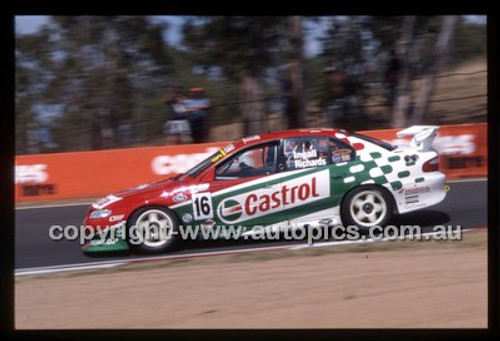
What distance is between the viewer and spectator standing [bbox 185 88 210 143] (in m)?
13.2

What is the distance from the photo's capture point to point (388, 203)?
8.91 metres

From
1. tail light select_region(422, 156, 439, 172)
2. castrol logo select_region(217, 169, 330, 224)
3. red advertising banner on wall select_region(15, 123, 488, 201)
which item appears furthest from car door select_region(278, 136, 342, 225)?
red advertising banner on wall select_region(15, 123, 488, 201)

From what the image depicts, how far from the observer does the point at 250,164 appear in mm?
8883

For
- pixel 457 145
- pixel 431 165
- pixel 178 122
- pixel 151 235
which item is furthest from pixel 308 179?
pixel 178 122

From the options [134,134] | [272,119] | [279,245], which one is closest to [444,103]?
[272,119]

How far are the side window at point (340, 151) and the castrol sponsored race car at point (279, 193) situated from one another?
0.04 ft

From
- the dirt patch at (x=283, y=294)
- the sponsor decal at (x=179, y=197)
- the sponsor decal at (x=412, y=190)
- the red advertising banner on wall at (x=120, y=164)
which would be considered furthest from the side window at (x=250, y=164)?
the red advertising banner on wall at (x=120, y=164)

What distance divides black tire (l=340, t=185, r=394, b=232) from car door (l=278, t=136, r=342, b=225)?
0.18 m

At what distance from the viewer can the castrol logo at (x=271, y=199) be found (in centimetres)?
876

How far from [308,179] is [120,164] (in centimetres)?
521

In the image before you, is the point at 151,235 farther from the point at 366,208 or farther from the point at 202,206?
the point at 366,208

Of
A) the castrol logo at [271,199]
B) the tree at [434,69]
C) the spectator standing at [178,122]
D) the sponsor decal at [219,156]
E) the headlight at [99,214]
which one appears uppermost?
the tree at [434,69]

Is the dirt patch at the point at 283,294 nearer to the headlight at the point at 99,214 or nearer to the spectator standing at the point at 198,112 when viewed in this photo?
the headlight at the point at 99,214
